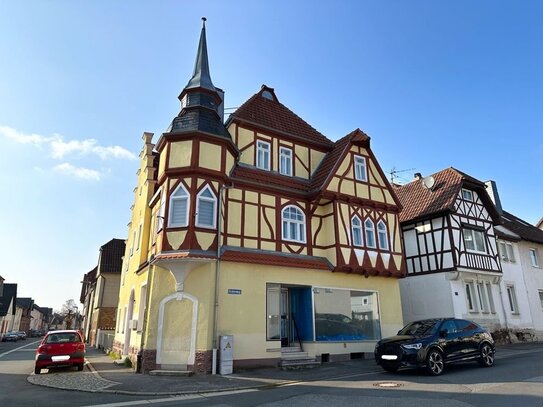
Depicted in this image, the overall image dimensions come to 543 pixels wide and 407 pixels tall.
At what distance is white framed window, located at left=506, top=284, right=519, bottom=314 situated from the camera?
84.9 feet

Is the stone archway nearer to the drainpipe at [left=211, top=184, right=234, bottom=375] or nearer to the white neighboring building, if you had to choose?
the drainpipe at [left=211, top=184, right=234, bottom=375]

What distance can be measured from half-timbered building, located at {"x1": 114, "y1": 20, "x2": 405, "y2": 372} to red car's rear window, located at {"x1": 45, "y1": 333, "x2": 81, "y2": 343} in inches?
91.4

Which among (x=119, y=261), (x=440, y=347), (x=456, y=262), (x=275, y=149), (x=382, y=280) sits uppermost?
(x=275, y=149)

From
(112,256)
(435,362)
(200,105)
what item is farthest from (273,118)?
(112,256)

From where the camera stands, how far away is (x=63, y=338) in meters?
15.6

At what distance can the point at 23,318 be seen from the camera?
85812 mm

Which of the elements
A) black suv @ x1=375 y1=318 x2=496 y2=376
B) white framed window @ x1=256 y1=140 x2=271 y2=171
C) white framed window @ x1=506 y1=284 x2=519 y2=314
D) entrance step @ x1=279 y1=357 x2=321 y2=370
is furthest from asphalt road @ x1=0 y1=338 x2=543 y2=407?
white framed window @ x1=506 y1=284 x2=519 y2=314

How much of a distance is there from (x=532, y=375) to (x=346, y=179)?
11.0m

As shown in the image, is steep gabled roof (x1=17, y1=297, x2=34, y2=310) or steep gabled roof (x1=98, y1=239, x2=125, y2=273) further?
steep gabled roof (x1=17, y1=297, x2=34, y2=310)

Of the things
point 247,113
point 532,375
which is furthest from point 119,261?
point 532,375

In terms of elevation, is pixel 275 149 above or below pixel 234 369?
above

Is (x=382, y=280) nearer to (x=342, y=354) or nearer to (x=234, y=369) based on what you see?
(x=342, y=354)

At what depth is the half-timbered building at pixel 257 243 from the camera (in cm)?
1434

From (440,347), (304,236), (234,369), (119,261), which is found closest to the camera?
(440,347)
